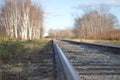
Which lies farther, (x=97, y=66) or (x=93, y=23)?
(x=93, y=23)

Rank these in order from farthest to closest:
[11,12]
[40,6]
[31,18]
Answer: [40,6] < [31,18] < [11,12]

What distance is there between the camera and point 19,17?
4934cm

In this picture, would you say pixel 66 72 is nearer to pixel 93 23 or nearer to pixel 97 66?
pixel 97 66

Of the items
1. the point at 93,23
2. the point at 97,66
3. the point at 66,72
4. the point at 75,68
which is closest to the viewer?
the point at 66,72

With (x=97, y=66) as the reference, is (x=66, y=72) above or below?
above

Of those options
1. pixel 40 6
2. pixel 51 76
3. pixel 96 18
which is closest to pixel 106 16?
pixel 96 18

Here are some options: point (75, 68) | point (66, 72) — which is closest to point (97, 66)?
point (75, 68)

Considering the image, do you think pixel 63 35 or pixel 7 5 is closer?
Answer: pixel 7 5

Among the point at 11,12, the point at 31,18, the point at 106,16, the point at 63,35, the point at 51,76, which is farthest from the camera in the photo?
the point at 63,35

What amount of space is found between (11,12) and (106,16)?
65.0 m

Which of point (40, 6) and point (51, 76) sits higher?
point (40, 6)

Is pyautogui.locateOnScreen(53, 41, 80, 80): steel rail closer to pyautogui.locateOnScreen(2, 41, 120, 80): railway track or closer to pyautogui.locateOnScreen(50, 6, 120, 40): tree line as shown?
pyautogui.locateOnScreen(2, 41, 120, 80): railway track

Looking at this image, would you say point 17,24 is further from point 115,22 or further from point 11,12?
point 115,22

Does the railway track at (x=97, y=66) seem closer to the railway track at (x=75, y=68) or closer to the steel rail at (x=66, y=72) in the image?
the railway track at (x=75, y=68)
